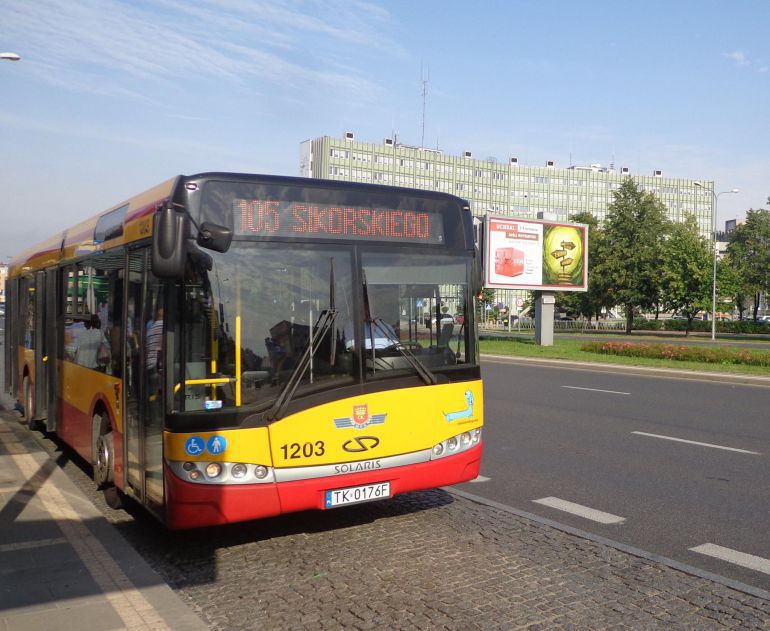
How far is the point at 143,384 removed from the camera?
240 inches

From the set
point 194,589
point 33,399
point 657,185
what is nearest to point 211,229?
point 194,589

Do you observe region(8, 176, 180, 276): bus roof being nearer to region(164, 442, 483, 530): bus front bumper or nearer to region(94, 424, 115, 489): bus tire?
region(94, 424, 115, 489): bus tire

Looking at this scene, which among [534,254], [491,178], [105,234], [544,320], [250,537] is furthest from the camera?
[491,178]

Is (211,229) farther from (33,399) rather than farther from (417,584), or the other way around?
(33,399)

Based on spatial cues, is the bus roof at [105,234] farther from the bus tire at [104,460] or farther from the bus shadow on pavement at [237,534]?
the bus shadow on pavement at [237,534]

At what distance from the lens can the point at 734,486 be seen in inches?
320

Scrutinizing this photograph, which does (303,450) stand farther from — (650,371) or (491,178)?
(491,178)

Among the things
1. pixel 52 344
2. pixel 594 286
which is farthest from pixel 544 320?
pixel 52 344

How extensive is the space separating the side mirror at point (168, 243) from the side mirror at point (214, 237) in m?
0.21

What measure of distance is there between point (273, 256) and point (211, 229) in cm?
51

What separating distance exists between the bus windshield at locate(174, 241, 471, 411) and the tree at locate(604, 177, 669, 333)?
63.4 m

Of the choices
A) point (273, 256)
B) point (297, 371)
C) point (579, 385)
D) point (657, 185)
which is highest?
point (657, 185)

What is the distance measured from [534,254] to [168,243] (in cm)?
3647

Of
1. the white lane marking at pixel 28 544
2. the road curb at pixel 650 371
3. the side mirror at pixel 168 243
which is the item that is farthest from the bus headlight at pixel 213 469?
the road curb at pixel 650 371
